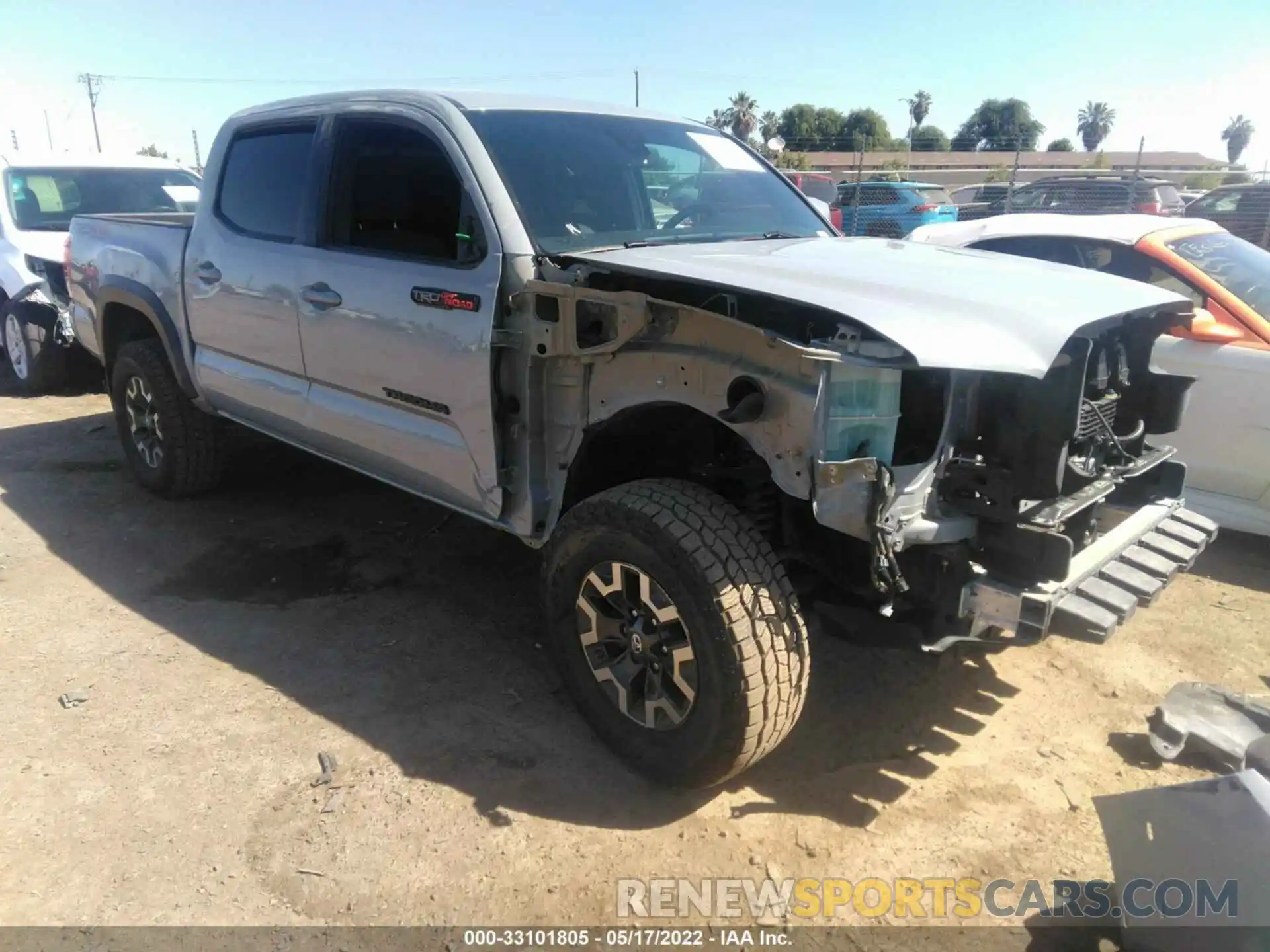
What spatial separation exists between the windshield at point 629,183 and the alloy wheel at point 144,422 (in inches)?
113

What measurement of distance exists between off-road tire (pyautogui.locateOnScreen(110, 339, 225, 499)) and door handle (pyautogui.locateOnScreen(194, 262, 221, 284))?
79 centimetres

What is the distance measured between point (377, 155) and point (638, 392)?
1.60m

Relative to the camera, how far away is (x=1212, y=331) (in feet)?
13.7

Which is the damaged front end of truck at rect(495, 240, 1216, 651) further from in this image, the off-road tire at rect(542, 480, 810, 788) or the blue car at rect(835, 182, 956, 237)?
the blue car at rect(835, 182, 956, 237)

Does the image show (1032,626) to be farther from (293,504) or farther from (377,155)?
(293,504)

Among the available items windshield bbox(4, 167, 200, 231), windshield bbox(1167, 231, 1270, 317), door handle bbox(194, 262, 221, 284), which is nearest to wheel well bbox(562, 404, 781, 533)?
door handle bbox(194, 262, 221, 284)

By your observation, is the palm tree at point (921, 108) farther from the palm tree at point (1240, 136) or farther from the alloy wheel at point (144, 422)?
the alloy wheel at point (144, 422)

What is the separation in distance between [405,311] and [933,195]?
1591 centimetres

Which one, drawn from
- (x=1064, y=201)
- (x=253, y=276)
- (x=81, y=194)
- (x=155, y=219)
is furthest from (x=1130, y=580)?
(x=1064, y=201)

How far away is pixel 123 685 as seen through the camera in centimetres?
328

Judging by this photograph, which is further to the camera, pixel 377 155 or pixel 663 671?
pixel 377 155

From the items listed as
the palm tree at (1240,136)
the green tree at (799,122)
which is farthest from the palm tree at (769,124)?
the palm tree at (1240,136)

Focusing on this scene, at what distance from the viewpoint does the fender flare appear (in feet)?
15.1

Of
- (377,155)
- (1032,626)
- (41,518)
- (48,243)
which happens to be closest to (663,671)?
(1032,626)
